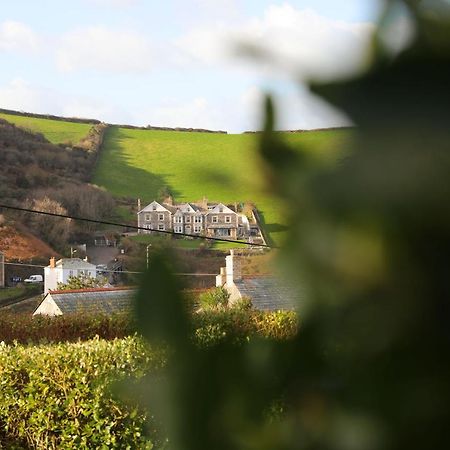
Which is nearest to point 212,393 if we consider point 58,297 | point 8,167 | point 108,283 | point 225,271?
point 58,297

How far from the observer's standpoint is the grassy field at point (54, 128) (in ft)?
117

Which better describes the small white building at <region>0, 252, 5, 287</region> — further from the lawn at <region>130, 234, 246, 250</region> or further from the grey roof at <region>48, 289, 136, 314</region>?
the grey roof at <region>48, 289, 136, 314</region>

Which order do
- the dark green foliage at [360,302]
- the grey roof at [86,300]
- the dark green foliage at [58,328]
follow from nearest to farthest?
the dark green foliage at [360,302], the dark green foliage at [58,328], the grey roof at [86,300]

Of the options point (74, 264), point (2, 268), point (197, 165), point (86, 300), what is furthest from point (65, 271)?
point (197, 165)

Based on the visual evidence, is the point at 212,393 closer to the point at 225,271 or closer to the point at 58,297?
the point at 58,297

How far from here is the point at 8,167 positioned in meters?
29.1

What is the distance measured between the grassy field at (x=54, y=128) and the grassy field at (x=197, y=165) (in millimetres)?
1472

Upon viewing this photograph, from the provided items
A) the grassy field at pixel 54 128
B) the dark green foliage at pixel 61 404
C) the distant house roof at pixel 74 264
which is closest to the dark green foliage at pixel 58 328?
the dark green foliage at pixel 61 404

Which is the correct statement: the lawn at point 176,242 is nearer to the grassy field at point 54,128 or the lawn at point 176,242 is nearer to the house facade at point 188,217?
the house facade at point 188,217

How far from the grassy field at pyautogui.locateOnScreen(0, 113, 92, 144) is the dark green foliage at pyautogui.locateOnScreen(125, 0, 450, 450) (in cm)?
3532

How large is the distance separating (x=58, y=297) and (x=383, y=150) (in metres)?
13.1

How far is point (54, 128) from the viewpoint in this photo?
37.3 meters

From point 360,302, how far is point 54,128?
126 ft

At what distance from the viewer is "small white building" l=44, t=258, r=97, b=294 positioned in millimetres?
22000
